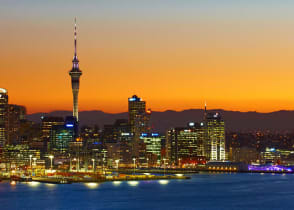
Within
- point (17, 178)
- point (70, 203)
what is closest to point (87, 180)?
point (17, 178)

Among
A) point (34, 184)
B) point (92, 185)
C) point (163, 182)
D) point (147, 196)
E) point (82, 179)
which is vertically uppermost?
point (82, 179)

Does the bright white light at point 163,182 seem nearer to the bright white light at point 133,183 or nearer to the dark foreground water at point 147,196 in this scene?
→ the dark foreground water at point 147,196

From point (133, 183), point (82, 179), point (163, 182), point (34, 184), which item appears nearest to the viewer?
point (34, 184)

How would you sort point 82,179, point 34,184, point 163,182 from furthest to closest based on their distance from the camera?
point 82,179, point 163,182, point 34,184

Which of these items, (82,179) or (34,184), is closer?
(34,184)

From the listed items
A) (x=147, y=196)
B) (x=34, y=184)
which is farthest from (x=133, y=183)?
(x=147, y=196)

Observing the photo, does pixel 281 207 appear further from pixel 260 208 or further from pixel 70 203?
pixel 70 203

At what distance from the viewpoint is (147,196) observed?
338 feet

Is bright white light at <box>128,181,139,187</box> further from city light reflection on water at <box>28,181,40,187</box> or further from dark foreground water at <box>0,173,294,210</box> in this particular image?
city light reflection on water at <box>28,181,40,187</box>

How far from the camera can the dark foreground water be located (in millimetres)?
91125

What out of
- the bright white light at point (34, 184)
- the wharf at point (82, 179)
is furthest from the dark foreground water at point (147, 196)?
the wharf at point (82, 179)

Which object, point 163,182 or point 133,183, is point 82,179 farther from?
point 163,182

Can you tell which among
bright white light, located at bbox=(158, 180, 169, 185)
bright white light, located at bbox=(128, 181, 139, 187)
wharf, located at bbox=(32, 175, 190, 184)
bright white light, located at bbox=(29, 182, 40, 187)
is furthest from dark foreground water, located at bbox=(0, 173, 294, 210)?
wharf, located at bbox=(32, 175, 190, 184)

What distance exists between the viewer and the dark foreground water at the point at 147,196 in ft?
299
